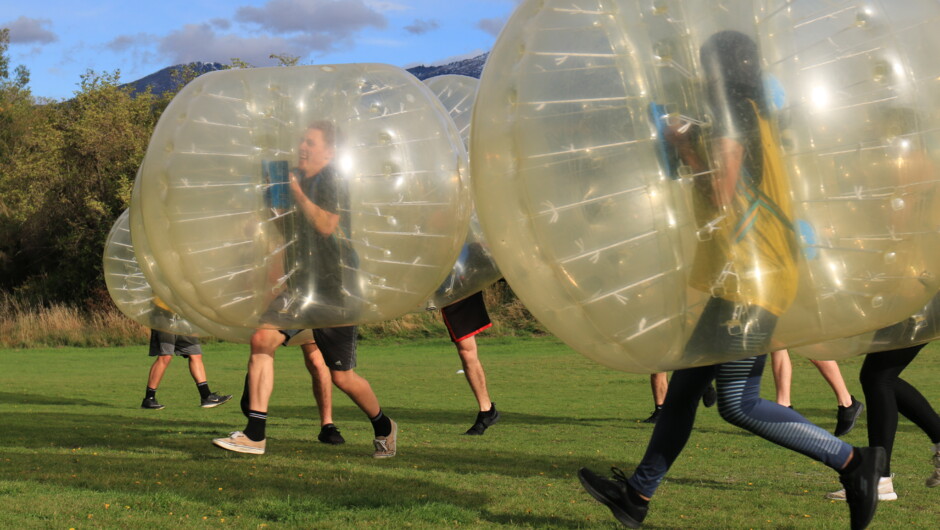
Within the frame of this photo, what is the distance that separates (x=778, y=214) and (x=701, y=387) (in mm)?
1216

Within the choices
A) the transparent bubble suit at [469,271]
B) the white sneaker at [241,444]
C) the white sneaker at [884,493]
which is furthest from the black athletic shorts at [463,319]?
the white sneaker at [884,493]

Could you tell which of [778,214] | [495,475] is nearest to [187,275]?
[495,475]

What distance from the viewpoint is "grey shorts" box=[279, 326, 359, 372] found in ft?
21.4

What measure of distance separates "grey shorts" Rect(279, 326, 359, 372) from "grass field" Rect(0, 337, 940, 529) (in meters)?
0.63

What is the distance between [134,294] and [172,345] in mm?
2944

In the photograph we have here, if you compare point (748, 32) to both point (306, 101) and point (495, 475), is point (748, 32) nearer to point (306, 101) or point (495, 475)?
point (306, 101)

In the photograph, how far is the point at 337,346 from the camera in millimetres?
6586

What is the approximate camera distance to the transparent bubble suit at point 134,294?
8.56 m

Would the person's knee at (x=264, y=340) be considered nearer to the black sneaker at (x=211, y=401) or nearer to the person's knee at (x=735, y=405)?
the person's knee at (x=735, y=405)

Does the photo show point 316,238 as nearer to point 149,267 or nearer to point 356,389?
point 149,267

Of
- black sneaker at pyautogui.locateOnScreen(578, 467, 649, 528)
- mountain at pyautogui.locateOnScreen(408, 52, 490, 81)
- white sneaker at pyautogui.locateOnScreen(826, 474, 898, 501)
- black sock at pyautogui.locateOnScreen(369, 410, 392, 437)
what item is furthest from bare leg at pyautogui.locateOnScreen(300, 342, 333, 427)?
white sneaker at pyautogui.locateOnScreen(826, 474, 898, 501)

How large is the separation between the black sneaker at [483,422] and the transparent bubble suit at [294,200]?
10.3ft

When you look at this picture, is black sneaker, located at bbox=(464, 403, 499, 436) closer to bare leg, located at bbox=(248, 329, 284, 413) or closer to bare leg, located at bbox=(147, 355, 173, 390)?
bare leg, located at bbox=(248, 329, 284, 413)

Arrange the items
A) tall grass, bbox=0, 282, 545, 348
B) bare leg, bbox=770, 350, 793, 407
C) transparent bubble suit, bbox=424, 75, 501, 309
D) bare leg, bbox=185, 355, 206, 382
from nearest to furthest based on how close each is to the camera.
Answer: transparent bubble suit, bbox=424, 75, 501, 309
bare leg, bbox=770, 350, 793, 407
bare leg, bbox=185, 355, 206, 382
tall grass, bbox=0, 282, 545, 348
